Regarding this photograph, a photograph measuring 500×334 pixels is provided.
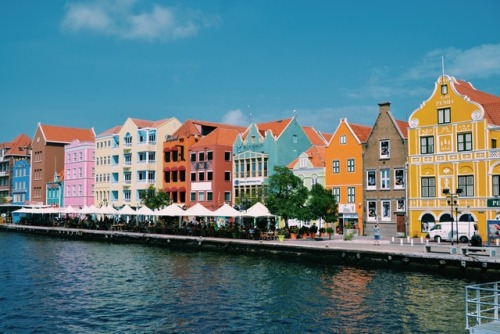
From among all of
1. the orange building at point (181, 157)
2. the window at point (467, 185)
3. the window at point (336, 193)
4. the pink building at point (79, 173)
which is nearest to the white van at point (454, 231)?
the window at point (467, 185)

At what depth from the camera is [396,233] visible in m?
60.8

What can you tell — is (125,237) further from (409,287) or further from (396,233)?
(409,287)

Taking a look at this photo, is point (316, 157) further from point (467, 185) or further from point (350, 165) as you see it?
point (467, 185)

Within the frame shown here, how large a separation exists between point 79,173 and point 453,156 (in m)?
72.5

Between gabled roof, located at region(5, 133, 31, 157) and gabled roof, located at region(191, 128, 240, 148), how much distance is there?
56291 millimetres

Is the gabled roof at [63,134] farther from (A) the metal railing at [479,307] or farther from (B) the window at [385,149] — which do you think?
(A) the metal railing at [479,307]

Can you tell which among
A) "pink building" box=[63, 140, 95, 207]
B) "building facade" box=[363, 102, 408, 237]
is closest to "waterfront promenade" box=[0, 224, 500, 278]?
"building facade" box=[363, 102, 408, 237]

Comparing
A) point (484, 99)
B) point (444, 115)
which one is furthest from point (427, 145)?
point (484, 99)

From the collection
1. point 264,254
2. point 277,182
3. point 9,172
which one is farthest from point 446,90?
point 9,172

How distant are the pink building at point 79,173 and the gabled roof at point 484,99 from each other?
68797 mm

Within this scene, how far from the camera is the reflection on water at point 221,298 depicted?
81.3 feet

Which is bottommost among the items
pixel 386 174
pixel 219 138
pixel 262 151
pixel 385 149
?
pixel 386 174

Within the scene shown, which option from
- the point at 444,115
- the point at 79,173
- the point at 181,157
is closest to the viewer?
the point at 444,115

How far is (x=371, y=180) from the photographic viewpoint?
2522 inches
